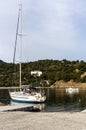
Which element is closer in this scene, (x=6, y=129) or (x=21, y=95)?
(x=6, y=129)

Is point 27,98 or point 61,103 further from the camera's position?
point 61,103

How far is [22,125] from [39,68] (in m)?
179

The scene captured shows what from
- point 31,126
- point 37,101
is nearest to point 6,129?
point 31,126

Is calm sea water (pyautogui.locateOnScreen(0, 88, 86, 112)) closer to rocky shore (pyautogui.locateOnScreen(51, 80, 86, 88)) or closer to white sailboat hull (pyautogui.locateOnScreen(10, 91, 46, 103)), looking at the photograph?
white sailboat hull (pyautogui.locateOnScreen(10, 91, 46, 103))

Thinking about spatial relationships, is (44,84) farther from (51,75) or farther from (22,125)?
(22,125)

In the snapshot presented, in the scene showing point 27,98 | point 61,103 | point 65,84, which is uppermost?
point 65,84

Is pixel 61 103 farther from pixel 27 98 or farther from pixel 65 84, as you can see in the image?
pixel 65 84

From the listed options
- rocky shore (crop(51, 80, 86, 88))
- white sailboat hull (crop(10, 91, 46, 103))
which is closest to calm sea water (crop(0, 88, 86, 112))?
white sailboat hull (crop(10, 91, 46, 103))

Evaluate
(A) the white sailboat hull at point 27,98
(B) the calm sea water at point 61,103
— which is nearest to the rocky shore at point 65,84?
(B) the calm sea water at point 61,103

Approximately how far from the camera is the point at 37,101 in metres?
57.5

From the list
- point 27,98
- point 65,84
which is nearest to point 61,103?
point 27,98

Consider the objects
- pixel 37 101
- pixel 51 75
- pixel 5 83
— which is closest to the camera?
pixel 37 101

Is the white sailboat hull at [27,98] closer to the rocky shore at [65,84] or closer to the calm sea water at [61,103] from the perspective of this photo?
the calm sea water at [61,103]

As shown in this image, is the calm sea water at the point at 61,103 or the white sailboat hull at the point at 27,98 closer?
the calm sea water at the point at 61,103
